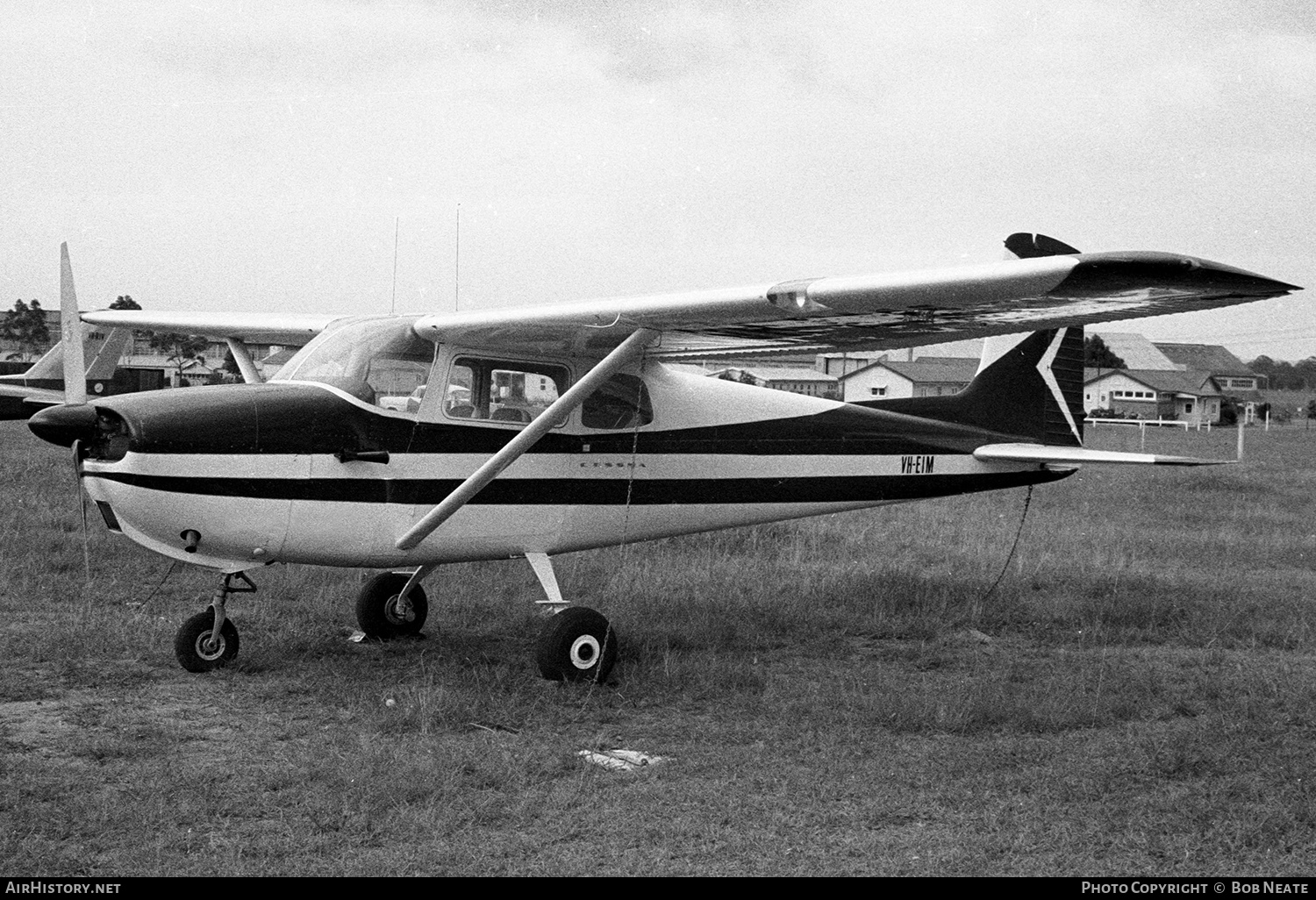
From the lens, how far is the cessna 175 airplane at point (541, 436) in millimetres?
6266

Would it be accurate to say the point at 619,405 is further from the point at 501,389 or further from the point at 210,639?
the point at 210,639

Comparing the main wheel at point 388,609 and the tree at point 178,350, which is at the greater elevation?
the tree at point 178,350

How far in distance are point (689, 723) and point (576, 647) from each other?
1050mm

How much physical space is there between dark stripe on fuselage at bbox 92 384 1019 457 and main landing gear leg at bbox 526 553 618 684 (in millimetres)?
1145

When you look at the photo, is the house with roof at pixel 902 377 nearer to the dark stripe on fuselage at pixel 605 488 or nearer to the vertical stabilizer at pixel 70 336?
the dark stripe on fuselage at pixel 605 488

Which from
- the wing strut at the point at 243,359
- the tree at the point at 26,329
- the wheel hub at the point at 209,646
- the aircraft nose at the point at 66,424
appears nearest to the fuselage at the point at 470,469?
the aircraft nose at the point at 66,424

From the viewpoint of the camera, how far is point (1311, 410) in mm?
89438

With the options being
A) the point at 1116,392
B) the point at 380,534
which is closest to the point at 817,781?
the point at 380,534

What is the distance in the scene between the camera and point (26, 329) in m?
79.2

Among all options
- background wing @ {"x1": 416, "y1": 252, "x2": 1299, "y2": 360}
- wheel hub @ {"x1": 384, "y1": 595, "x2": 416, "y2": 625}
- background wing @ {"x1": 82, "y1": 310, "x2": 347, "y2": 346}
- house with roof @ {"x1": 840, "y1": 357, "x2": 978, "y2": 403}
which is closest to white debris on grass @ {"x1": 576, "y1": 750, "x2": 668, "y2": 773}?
background wing @ {"x1": 416, "y1": 252, "x2": 1299, "y2": 360}

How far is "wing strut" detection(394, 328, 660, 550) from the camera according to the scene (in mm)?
7062

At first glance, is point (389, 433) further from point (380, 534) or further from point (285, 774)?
point (285, 774)

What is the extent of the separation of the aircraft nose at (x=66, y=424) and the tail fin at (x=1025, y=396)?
5.89 m

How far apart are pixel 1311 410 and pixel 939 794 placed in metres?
96.9
